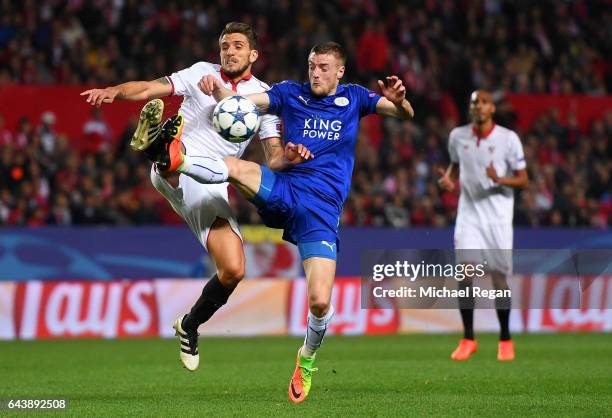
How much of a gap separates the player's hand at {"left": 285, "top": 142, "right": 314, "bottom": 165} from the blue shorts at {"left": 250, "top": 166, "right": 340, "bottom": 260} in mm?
150

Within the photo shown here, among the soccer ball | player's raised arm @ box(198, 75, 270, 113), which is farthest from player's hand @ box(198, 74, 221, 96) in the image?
the soccer ball

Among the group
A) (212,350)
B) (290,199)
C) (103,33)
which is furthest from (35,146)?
(290,199)

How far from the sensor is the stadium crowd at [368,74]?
57.2 ft

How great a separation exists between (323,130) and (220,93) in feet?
2.62

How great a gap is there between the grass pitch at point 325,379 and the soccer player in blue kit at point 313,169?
70cm

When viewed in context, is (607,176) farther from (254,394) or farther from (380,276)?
(254,394)

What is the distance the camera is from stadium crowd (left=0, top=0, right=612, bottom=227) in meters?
17.4

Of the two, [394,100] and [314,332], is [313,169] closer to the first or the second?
[394,100]

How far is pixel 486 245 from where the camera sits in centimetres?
1234

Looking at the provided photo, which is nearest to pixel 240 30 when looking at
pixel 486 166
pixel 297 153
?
pixel 297 153

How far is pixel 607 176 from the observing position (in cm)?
2012

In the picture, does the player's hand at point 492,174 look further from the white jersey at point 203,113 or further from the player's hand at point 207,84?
the player's hand at point 207,84

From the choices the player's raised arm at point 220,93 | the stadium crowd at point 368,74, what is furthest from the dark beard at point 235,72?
the stadium crowd at point 368,74

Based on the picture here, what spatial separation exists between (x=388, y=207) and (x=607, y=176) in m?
4.31
